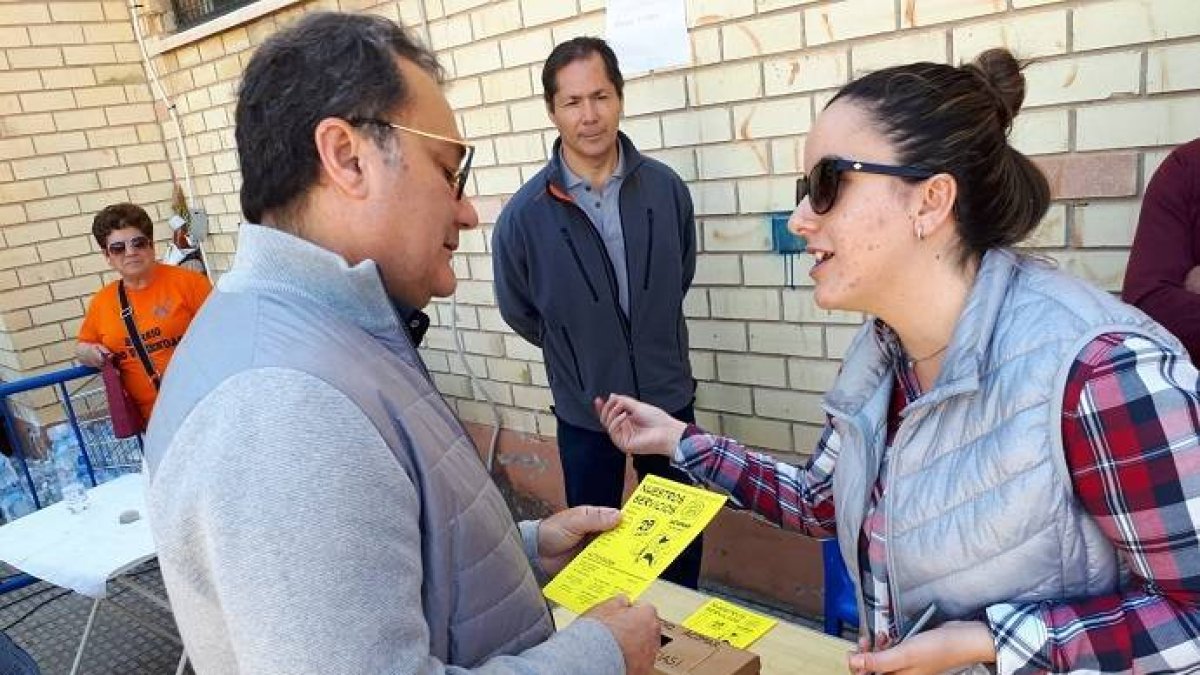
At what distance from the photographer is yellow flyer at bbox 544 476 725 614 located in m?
1.55

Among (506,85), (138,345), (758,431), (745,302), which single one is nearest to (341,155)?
(745,302)

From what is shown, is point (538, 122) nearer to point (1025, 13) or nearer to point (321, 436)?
point (1025, 13)

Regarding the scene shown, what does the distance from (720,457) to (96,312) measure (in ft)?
12.4

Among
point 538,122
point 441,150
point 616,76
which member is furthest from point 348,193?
point 538,122

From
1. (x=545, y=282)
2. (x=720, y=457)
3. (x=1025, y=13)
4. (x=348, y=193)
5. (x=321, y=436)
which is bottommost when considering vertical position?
(x=720, y=457)

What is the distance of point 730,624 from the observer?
185 centimetres

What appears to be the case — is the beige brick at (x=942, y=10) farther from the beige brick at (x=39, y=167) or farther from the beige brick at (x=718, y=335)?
the beige brick at (x=39, y=167)

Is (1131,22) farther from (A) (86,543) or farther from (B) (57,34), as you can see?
(B) (57,34)

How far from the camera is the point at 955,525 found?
1.26m

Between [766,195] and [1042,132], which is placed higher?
[1042,132]

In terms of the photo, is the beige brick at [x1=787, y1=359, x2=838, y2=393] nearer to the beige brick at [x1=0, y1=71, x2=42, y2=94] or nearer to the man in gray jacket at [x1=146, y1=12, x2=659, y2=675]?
the man in gray jacket at [x1=146, y1=12, x2=659, y2=675]

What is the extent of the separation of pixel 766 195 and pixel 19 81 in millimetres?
5859

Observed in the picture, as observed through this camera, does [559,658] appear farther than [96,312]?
No

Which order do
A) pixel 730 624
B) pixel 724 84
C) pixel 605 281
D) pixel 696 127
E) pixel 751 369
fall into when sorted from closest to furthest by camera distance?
pixel 730 624 → pixel 605 281 → pixel 724 84 → pixel 696 127 → pixel 751 369
